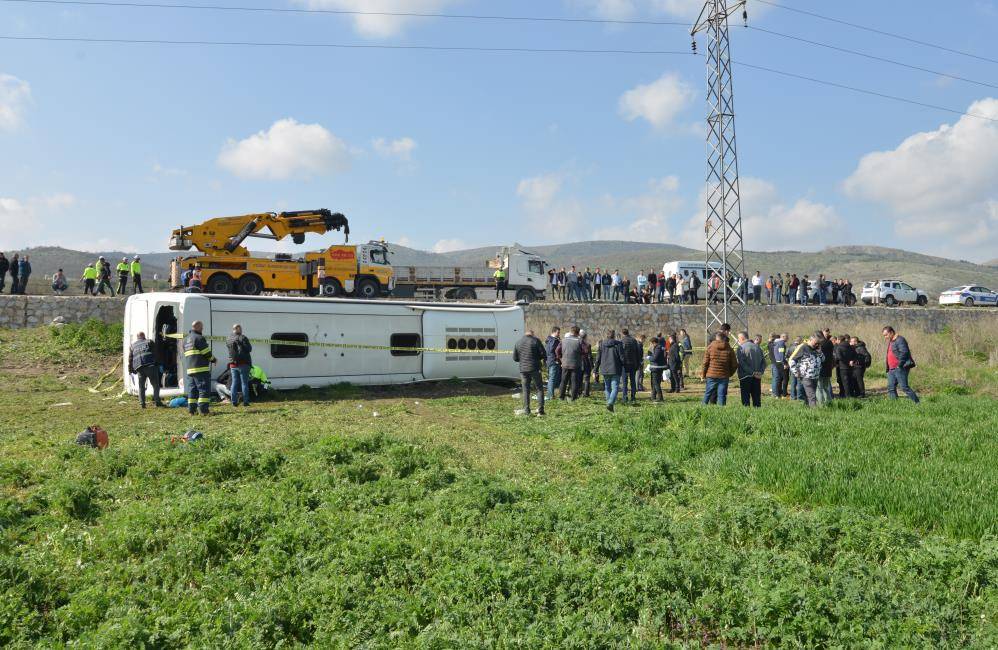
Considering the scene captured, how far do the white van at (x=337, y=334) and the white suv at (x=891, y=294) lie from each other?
31049mm

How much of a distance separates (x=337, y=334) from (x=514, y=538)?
1091 cm

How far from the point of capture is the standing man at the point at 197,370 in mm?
12797

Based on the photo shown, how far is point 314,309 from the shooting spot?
52.0 ft

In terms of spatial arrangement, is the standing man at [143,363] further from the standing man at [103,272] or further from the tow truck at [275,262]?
the standing man at [103,272]

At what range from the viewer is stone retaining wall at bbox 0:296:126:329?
23047 millimetres

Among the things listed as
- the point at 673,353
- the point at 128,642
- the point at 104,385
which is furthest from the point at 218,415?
the point at 673,353

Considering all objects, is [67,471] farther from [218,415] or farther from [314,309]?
[314,309]

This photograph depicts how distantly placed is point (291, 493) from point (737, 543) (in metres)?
4.47

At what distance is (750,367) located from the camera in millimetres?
14000

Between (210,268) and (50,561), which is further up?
(210,268)

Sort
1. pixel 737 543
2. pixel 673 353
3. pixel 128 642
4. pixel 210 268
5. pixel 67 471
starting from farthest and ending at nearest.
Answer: pixel 210 268 < pixel 673 353 < pixel 67 471 < pixel 737 543 < pixel 128 642

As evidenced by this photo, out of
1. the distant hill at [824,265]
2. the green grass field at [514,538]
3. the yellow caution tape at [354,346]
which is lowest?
the green grass field at [514,538]

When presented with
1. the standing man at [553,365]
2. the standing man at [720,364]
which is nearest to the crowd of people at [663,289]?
the standing man at [553,365]

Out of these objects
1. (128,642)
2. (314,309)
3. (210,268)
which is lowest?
(128,642)
